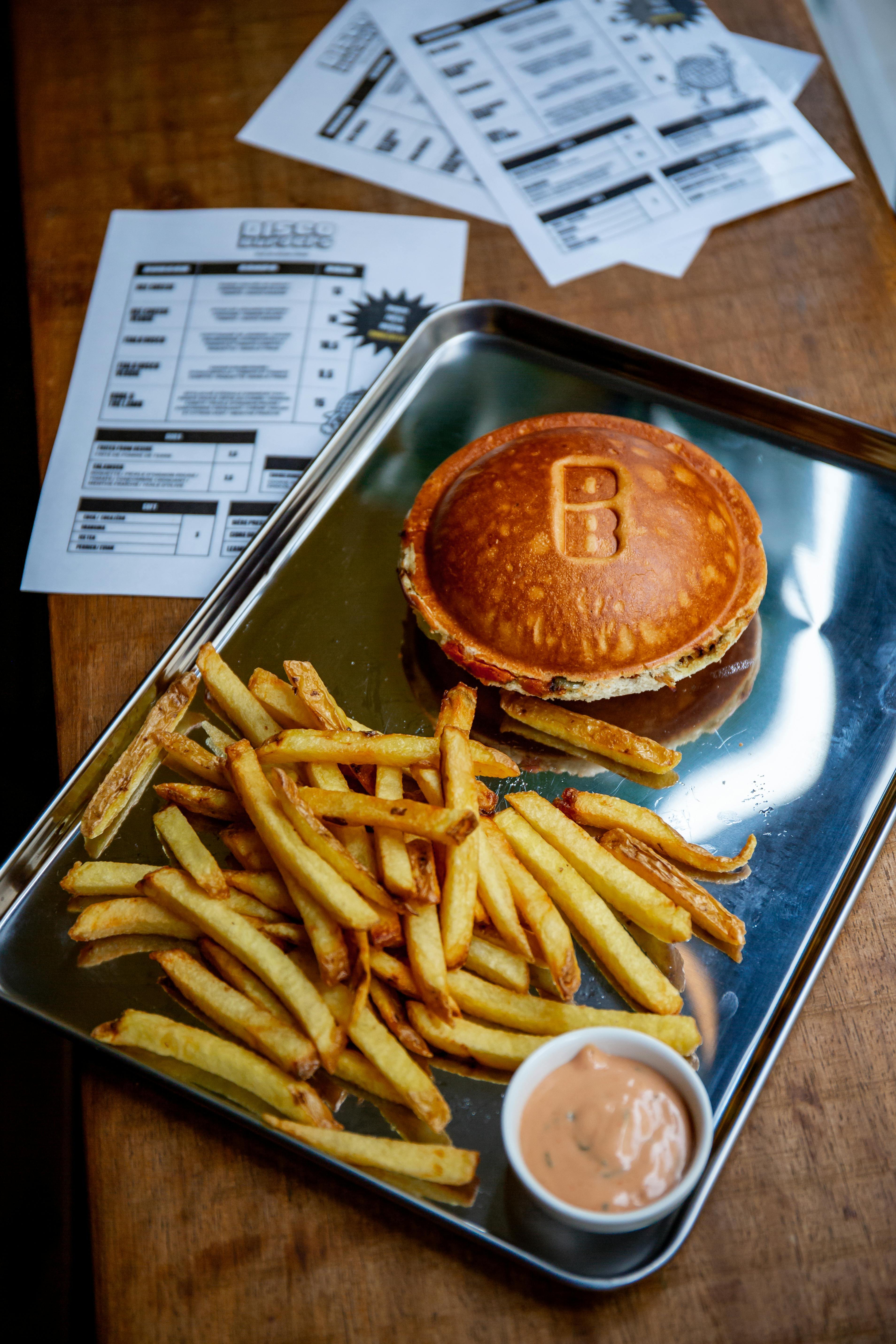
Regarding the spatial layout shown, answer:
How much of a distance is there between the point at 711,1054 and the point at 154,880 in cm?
116

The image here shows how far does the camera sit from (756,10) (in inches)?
165

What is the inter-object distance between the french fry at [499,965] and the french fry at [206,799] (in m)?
0.61

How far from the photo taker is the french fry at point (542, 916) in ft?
6.43

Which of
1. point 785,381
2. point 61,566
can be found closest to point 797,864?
point 785,381

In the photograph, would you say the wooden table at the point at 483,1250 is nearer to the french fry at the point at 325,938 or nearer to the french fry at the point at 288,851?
the french fry at the point at 325,938

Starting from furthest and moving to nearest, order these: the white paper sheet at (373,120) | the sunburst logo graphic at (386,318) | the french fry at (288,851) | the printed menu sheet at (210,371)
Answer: the white paper sheet at (373,120) < the sunburst logo graphic at (386,318) < the printed menu sheet at (210,371) < the french fry at (288,851)

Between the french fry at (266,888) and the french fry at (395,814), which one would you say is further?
the french fry at (266,888)

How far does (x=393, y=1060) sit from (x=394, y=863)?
351mm

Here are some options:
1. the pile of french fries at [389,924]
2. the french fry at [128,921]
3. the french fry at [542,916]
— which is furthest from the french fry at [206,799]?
the french fry at [542,916]

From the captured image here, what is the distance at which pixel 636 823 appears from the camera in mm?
2213

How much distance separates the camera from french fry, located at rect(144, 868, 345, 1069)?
6.22 ft

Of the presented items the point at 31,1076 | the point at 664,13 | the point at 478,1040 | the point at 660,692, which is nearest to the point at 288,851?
the point at 478,1040

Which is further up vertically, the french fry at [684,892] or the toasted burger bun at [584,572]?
the toasted burger bun at [584,572]

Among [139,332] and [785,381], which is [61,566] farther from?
[785,381]
